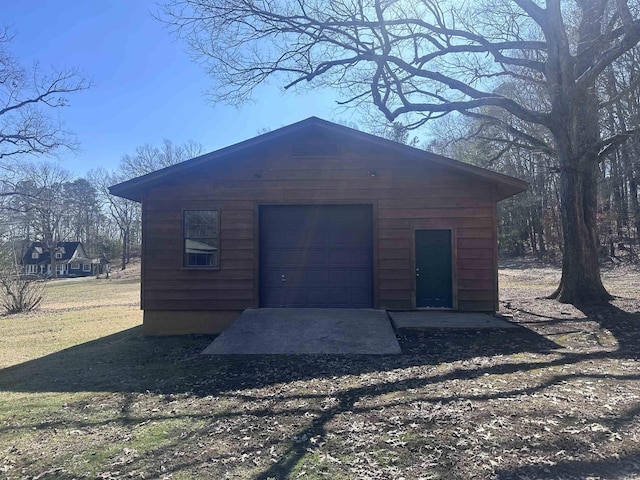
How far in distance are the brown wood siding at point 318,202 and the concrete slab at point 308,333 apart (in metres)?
0.80

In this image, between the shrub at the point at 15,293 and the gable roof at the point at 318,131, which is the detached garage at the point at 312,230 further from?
the shrub at the point at 15,293

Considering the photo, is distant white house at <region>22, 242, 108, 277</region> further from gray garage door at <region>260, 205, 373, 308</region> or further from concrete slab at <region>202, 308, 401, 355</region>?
concrete slab at <region>202, 308, 401, 355</region>

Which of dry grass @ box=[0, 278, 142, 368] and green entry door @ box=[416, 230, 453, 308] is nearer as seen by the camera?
dry grass @ box=[0, 278, 142, 368]

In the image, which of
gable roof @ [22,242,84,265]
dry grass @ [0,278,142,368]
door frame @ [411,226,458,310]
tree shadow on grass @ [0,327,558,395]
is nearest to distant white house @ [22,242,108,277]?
gable roof @ [22,242,84,265]

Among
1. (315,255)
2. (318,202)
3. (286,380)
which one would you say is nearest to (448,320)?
(315,255)

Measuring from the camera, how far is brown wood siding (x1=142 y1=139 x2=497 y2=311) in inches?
361

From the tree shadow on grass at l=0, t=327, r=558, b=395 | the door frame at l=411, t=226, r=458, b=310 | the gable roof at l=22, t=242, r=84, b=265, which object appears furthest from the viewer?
the gable roof at l=22, t=242, r=84, b=265

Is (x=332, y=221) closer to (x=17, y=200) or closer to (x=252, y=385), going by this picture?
(x=252, y=385)

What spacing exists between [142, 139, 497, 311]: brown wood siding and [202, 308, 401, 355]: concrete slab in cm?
80

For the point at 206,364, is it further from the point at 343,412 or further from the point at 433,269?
the point at 433,269

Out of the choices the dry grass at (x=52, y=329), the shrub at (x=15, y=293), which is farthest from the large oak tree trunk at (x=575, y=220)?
the shrub at (x=15, y=293)

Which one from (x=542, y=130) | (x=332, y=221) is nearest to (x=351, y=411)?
(x=332, y=221)

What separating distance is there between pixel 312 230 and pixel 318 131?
226 cm

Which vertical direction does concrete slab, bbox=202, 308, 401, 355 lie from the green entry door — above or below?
below
